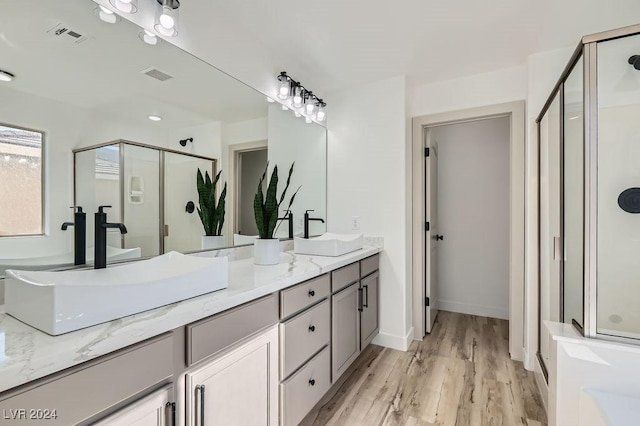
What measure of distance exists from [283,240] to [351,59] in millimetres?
1512

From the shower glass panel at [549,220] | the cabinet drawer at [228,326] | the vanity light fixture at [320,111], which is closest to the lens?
the cabinet drawer at [228,326]

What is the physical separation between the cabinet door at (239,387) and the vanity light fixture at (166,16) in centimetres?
148

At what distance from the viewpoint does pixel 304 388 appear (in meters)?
1.53

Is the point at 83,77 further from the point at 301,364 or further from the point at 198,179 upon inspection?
the point at 301,364

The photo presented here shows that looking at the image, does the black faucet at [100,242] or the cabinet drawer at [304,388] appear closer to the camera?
the black faucet at [100,242]

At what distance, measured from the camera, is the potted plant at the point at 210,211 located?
1.71m

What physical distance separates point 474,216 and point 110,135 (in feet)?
11.4

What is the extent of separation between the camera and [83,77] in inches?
47.9

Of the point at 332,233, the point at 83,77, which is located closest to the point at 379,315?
the point at 332,233

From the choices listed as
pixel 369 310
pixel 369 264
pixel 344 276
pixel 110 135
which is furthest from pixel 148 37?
pixel 369 310

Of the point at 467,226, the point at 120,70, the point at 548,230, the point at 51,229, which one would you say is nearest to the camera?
the point at 51,229

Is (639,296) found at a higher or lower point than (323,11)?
lower

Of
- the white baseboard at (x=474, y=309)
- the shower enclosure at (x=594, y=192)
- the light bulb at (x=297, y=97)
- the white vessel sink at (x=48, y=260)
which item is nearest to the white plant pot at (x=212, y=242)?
the white vessel sink at (x=48, y=260)

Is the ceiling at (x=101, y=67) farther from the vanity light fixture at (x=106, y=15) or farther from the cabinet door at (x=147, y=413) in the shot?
the cabinet door at (x=147, y=413)
